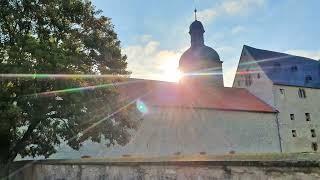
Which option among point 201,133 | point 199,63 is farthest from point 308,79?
point 201,133

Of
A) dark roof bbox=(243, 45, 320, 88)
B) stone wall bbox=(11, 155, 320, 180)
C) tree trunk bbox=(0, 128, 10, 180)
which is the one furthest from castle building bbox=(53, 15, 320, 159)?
stone wall bbox=(11, 155, 320, 180)

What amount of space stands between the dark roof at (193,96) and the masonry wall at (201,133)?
1.77ft

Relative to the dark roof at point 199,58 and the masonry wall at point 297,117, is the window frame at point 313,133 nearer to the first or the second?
the masonry wall at point 297,117

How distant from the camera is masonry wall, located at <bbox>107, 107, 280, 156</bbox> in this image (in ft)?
85.5

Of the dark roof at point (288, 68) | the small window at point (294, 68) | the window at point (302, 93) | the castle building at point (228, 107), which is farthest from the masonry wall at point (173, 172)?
the small window at point (294, 68)

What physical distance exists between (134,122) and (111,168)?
7057 mm

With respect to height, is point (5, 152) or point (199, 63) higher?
point (199, 63)

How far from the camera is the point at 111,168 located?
369 inches

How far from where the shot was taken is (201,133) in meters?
28.6

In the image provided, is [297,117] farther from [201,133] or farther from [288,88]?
[201,133]

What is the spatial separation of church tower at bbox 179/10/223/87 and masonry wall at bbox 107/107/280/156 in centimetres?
759

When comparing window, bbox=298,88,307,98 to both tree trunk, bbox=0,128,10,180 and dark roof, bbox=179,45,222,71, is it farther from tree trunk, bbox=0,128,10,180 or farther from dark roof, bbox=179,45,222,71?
tree trunk, bbox=0,128,10,180

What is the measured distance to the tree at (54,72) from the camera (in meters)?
12.6

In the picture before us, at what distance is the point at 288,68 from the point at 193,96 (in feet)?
44.0
